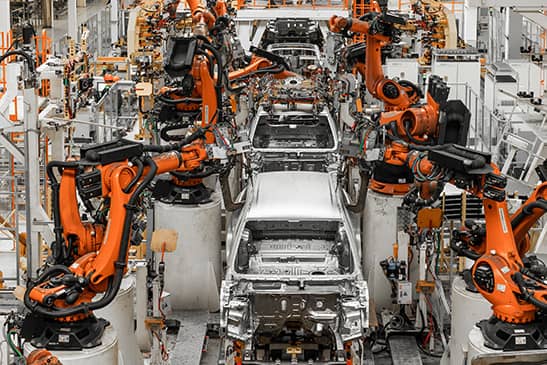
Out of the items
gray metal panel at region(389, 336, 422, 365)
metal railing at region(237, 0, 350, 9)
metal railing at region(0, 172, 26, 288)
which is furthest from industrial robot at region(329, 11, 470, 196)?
metal railing at region(237, 0, 350, 9)

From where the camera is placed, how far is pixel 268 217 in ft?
40.8

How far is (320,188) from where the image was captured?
526 inches

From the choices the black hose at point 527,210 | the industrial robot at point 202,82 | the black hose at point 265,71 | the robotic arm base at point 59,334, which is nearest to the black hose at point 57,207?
the robotic arm base at point 59,334

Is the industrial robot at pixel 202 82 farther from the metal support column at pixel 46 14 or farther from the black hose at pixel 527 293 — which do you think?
the metal support column at pixel 46 14

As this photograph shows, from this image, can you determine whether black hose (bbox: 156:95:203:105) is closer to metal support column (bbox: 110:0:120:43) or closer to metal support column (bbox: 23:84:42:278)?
metal support column (bbox: 23:84:42:278)

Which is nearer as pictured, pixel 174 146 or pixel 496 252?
pixel 496 252

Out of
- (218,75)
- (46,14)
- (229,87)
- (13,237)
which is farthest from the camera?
(46,14)

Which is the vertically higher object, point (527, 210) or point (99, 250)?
point (527, 210)

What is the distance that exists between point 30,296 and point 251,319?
233cm

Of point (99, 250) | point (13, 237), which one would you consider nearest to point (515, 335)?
point (99, 250)

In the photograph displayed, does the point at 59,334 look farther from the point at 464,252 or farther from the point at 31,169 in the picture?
the point at 464,252

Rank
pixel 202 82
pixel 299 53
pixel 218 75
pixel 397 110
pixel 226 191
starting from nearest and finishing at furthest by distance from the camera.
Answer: pixel 226 191 → pixel 218 75 → pixel 202 82 → pixel 397 110 → pixel 299 53

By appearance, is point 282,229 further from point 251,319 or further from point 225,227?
point 225,227

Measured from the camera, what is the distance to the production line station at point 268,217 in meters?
9.92
